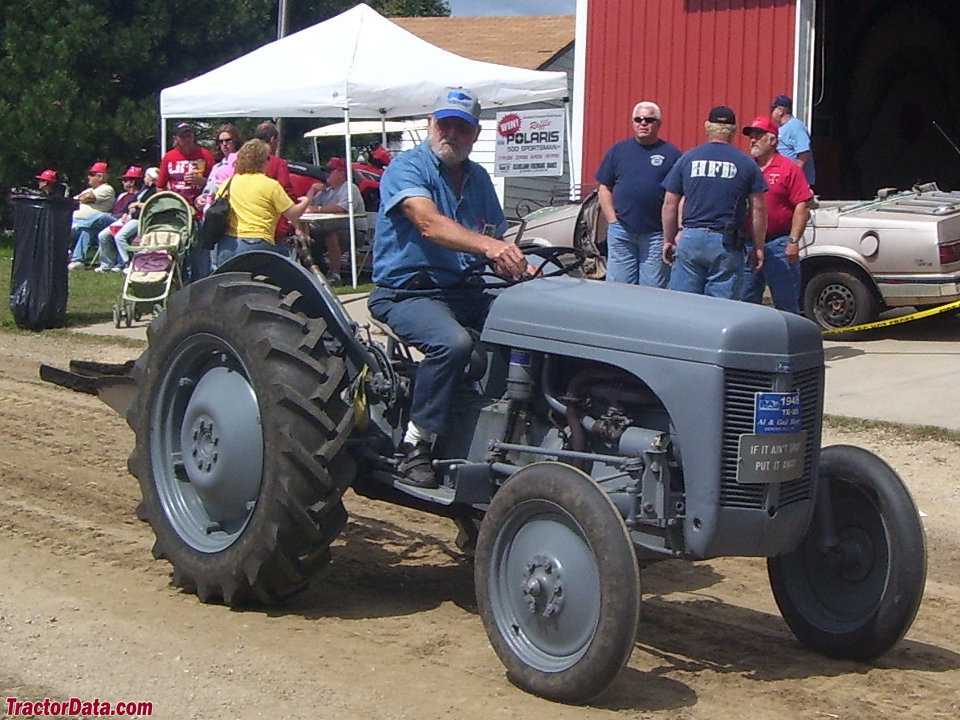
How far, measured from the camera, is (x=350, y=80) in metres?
15.6

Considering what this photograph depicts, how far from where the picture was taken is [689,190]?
889cm

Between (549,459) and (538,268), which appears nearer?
(549,459)

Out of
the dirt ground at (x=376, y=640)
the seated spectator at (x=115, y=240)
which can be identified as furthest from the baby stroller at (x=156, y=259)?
the dirt ground at (x=376, y=640)

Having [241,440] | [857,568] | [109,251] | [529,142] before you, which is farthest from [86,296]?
[857,568]

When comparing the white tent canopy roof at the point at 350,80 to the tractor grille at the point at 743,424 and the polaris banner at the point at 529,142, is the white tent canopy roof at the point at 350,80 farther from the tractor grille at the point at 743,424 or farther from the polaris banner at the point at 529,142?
the tractor grille at the point at 743,424

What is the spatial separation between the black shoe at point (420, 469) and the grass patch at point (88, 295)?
901cm

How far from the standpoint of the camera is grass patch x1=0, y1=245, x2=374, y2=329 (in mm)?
13992

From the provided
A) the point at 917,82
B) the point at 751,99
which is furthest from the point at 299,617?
the point at 917,82

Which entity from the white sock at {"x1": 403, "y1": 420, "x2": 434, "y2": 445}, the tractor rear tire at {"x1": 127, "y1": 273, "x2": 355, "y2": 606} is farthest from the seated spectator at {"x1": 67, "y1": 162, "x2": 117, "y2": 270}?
the white sock at {"x1": 403, "y1": 420, "x2": 434, "y2": 445}

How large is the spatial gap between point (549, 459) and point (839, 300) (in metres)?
7.82

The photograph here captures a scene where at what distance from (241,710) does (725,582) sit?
2579 millimetres

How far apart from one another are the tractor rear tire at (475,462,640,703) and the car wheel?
805 cm

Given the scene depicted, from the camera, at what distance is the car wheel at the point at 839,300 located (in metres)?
12.1

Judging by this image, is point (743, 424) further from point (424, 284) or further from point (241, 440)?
point (241, 440)
